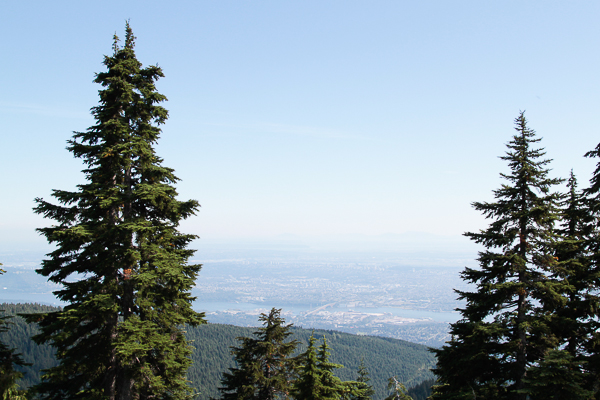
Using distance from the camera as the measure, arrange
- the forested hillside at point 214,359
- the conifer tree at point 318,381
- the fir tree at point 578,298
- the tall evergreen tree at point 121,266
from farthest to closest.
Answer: the forested hillside at point 214,359, the conifer tree at point 318,381, the fir tree at point 578,298, the tall evergreen tree at point 121,266

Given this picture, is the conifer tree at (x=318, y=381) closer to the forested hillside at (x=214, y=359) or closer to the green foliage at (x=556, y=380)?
the green foliage at (x=556, y=380)

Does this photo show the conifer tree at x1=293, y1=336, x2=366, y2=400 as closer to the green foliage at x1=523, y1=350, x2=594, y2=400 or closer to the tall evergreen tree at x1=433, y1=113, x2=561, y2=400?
the tall evergreen tree at x1=433, y1=113, x2=561, y2=400

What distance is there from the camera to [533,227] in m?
13.1

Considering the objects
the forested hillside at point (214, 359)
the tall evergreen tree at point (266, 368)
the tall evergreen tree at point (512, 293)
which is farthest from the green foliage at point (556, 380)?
the forested hillside at point (214, 359)

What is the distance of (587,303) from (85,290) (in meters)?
17.4

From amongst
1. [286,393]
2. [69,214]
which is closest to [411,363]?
[286,393]

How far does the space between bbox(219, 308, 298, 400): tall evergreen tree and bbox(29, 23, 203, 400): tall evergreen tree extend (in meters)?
6.53

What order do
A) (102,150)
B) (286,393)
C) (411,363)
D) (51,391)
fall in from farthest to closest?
(411,363) < (286,393) < (102,150) < (51,391)

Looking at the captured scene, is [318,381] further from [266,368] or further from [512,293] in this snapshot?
[512,293]

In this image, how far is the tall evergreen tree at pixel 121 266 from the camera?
1060 cm

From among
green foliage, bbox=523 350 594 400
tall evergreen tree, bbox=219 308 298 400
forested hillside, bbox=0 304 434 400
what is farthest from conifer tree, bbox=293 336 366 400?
forested hillside, bbox=0 304 434 400

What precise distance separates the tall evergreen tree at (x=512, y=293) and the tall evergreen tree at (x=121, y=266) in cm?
1054

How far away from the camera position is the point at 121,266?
35.5 ft

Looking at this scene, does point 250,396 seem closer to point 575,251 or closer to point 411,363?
point 575,251
